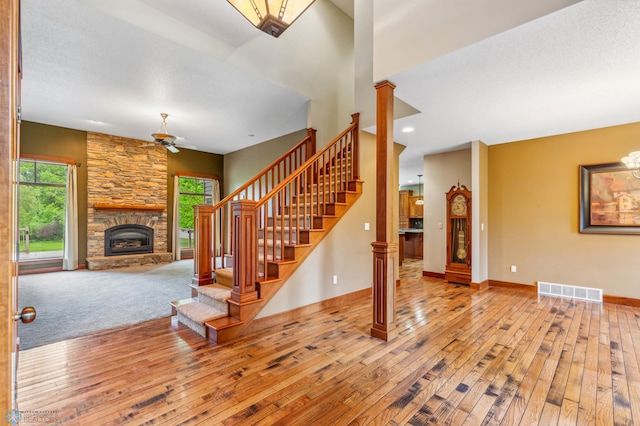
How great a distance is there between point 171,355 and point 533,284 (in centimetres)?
555

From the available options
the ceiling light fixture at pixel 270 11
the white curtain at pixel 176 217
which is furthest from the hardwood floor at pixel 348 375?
the white curtain at pixel 176 217

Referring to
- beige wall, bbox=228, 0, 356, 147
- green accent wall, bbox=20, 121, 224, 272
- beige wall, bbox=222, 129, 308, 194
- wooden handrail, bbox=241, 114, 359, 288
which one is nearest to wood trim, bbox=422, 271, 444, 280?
wooden handrail, bbox=241, 114, 359, 288

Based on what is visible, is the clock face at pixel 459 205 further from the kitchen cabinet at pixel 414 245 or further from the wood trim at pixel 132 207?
the wood trim at pixel 132 207

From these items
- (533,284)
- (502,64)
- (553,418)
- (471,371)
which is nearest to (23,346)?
(471,371)

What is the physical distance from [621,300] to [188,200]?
969cm

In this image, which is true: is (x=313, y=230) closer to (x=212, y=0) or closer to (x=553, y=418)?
(x=553, y=418)

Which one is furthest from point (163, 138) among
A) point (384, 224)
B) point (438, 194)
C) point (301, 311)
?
point (438, 194)

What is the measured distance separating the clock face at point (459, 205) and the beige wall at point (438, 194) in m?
0.33

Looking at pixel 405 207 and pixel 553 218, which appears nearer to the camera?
pixel 553 218

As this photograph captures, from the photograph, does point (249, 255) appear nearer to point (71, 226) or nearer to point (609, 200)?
point (609, 200)

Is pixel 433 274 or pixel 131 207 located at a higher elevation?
pixel 131 207

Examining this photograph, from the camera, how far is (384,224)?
10.1ft

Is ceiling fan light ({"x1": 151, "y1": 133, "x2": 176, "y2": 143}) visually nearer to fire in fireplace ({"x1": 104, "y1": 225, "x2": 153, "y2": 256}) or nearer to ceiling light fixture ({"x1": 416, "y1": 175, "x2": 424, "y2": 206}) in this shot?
fire in fireplace ({"x1": 104, "y1": 225, "x2": 153, "y2": 256})

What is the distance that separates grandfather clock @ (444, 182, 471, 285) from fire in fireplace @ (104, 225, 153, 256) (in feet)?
24.5
